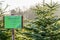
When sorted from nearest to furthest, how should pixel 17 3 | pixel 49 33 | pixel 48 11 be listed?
1. pixel 49 33
2. pixel 48 11
3. pixel 17 3

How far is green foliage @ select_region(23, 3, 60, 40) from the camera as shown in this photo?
16.7 ft

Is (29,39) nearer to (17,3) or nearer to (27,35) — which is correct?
(27,35)

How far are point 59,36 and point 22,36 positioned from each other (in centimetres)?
101

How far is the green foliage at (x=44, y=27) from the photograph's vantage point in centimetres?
508

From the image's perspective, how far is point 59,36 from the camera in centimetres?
522

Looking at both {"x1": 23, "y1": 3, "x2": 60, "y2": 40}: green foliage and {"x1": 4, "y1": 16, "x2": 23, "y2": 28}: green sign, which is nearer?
{"x1": 4, "y1": 16, "x2": 23, "y2": 28}: green sign

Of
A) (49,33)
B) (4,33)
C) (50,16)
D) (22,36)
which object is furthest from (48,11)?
(4,33)

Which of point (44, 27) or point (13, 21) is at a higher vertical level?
point (13, 21)

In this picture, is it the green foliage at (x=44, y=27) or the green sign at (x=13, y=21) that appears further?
the green foliage at (x=44, y=27)

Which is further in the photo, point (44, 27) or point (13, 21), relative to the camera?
point (44, 27)

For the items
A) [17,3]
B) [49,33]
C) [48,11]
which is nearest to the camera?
[49,33]

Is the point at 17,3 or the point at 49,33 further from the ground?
the point at 17,3

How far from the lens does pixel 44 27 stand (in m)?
5.19

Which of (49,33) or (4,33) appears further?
(4,33)
